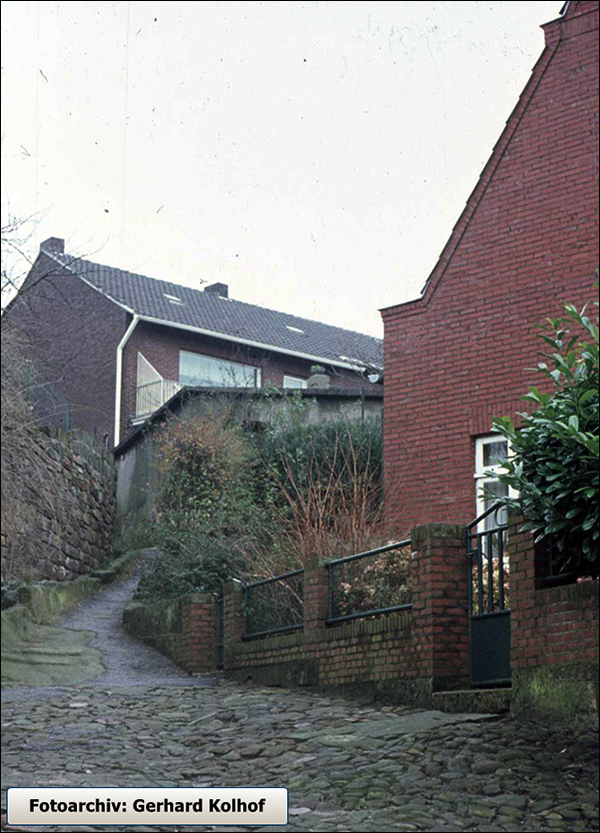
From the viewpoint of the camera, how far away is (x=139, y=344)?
28141mm

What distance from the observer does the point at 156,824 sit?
717 centimetres

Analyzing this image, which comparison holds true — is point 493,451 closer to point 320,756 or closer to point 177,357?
point 320,756

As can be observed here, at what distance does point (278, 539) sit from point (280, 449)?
573cm

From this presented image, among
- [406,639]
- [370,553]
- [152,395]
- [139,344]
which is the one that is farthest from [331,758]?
[139,344]

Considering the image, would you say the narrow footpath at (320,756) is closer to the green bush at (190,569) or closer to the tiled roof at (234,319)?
the green bush at (190,569)

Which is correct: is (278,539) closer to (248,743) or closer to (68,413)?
(68,413)

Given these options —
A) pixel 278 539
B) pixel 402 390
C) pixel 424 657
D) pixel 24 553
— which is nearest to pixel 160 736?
pixel 424 657

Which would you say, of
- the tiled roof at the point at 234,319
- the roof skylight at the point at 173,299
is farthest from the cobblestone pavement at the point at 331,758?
the roof skylight at the point at 173,299

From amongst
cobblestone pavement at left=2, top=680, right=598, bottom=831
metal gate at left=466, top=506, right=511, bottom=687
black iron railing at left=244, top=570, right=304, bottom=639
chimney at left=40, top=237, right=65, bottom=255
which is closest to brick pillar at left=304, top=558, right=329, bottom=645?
black iron railing at left=244, top=570, right=304, bottom=639

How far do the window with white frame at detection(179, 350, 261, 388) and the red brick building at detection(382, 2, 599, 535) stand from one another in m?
11.3
